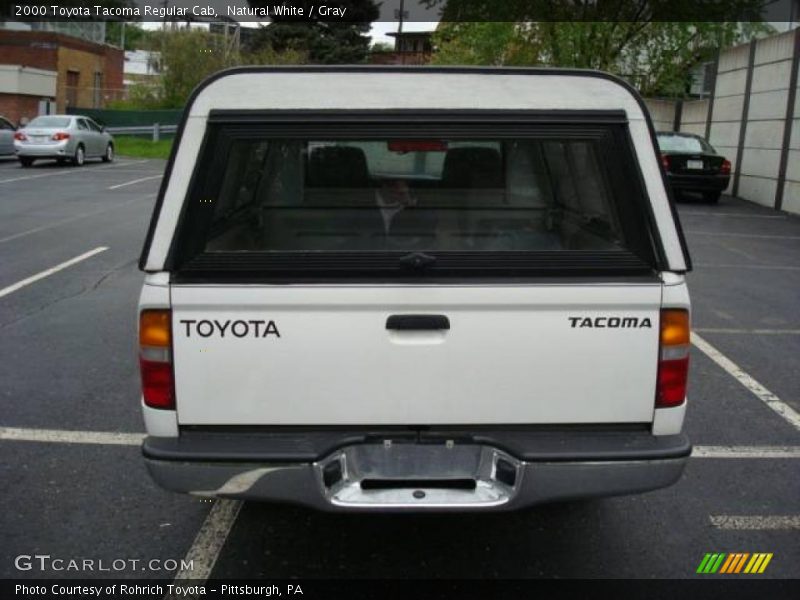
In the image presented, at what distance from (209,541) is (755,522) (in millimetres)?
2413

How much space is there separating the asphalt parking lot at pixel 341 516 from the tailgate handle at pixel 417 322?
108 centimetres

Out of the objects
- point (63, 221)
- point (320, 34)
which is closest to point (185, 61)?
point (320, 34)

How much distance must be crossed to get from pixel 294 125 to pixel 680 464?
1.80 metres

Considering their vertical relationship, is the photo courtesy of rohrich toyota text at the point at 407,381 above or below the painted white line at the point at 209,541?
above

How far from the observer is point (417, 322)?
2967 millimetres

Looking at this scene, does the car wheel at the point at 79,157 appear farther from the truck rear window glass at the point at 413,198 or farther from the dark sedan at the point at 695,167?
the truck rear window glass at the point at 413,198

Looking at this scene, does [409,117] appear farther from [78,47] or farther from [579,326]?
[78,47]

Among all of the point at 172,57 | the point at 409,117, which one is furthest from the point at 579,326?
the point at 172,57

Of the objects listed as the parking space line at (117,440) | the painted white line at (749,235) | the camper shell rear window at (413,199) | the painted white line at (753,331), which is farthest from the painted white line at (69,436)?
the painted white line at (749,235)

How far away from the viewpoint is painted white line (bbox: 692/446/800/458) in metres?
4.68

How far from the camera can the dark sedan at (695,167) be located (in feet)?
60.2

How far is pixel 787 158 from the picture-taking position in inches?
688

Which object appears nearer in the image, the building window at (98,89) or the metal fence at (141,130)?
the metal fence at (141,130)

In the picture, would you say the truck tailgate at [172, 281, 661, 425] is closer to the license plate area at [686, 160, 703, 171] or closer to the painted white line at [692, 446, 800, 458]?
the painted white line at [692, 446, 800, 458]
